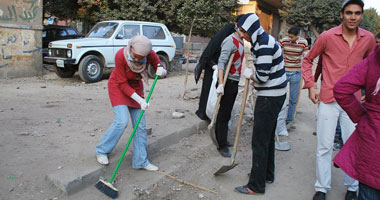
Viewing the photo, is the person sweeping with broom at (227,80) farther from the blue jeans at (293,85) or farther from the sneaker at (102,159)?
the blue jeans at (293,85)

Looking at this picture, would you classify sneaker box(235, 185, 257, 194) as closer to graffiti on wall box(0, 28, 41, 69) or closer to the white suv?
the white suv

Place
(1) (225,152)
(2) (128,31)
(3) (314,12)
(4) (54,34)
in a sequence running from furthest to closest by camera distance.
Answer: (3) (314,12)
(4) (54,34)
(2) (128,31)
(1) (225,152)

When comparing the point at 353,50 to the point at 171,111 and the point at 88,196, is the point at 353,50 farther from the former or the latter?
the point at 171,111

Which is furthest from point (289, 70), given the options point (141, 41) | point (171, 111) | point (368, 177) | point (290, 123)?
point (368, 177)

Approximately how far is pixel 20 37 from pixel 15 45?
0.28m

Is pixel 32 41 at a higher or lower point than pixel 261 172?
higher

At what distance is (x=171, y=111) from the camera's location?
6.16m

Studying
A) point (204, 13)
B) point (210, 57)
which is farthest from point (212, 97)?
point (204, 13)

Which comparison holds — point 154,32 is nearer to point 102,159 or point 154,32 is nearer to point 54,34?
point 54,34

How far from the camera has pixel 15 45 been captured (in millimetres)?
9148

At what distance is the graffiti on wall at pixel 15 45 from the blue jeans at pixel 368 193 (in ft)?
31.6

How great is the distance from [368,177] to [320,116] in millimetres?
Result: 1221

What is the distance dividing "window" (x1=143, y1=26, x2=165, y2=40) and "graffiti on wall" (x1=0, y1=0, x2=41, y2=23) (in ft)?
10.9

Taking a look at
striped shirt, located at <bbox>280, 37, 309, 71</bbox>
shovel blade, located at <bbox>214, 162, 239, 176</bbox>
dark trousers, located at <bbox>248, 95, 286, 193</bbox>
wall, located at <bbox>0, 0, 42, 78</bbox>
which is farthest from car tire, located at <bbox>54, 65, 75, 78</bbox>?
dark trousers, located at <bbox>248, 95, 286, 193</bbox>
